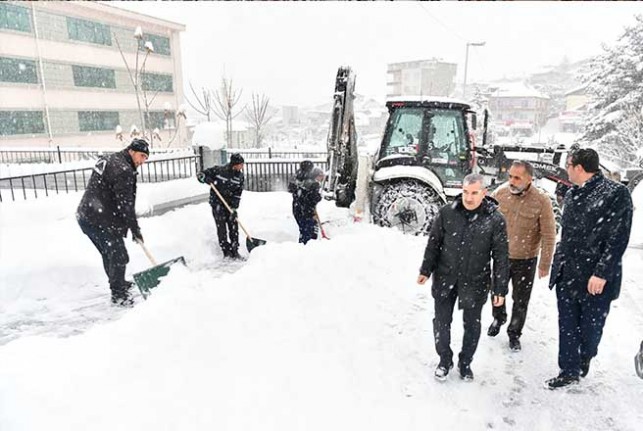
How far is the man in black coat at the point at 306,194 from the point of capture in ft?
21.3

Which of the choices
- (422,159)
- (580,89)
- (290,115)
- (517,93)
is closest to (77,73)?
(422,159)

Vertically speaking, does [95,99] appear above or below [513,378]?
above

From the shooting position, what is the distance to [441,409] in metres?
3.05

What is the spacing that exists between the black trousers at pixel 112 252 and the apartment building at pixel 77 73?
18035mm

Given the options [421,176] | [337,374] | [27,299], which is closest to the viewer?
[337,374]

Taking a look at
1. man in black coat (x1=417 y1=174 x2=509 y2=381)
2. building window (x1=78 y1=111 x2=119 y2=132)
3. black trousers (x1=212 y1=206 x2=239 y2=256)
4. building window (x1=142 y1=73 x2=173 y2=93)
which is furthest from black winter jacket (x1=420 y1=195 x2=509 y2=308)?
building window (x1=142 y1=73 x2=173 y2=93)

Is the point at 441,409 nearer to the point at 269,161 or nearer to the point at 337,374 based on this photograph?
the point at 337,374

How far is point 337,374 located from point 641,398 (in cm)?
228

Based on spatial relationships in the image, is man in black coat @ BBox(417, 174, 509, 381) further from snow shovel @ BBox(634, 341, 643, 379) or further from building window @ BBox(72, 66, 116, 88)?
building window @ BBox(72, 66, 116, 88)

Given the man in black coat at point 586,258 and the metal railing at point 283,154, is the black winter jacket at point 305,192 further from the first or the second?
the metal railing at point 283,154

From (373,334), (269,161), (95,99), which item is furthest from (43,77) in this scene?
(373,334)

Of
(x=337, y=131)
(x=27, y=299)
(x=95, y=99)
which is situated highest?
(x=95, y=99)

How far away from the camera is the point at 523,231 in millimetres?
→ 3709

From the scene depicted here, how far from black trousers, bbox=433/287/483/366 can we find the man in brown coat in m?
0.80
